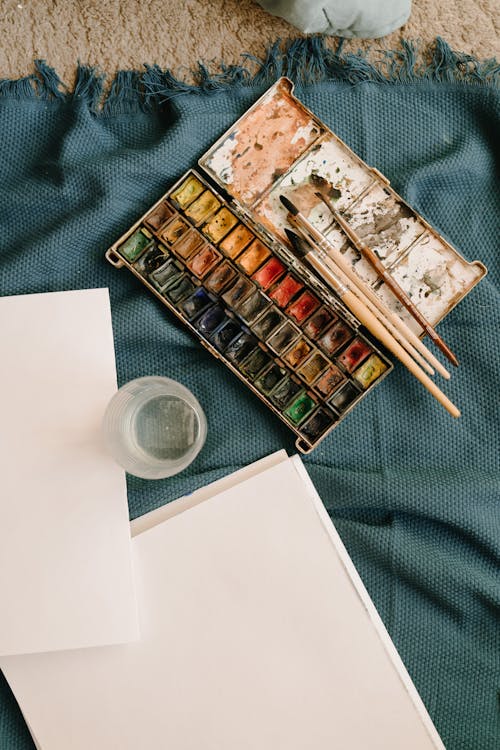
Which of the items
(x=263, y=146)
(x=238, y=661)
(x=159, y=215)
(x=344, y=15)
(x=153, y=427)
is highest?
(x=344, y=15)

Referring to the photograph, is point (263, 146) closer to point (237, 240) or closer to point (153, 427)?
point (237, 240)

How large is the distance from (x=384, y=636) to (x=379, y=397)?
0.27m

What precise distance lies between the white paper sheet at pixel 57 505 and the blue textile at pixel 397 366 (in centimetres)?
5

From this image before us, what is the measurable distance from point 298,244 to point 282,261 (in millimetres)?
27

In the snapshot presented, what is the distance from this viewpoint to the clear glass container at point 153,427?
0.75 m

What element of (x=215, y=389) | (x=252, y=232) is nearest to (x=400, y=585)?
(x=215, y=389)

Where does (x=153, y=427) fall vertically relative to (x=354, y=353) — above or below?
below

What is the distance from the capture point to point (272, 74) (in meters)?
0.85

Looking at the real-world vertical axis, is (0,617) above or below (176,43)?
below

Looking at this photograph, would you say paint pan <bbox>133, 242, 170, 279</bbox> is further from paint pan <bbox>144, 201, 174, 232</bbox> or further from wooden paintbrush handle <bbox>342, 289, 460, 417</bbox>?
wooden paintbrush handle <bbox>342, 289, 460, 417</bbox>

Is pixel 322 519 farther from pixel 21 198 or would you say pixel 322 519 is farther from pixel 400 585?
pixel 21 198

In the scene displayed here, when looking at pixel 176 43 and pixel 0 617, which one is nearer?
pixel 0 617

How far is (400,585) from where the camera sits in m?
0.81

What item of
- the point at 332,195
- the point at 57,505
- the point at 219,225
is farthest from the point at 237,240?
the point at 57,505
